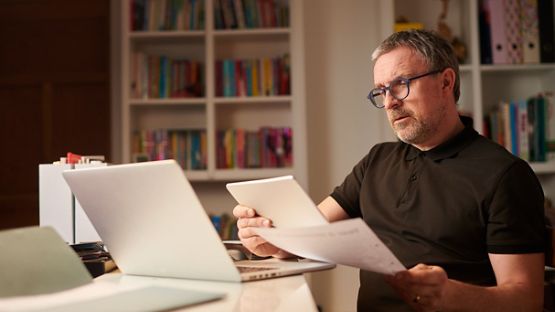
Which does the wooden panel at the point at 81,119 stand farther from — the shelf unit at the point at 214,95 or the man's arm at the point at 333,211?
the man's arm at the point at 333,211

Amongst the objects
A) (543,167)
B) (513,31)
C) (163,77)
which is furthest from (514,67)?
(163,77)

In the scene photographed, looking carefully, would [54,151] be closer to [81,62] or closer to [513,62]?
[81,62]

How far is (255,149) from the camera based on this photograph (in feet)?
10.2

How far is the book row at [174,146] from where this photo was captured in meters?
3.09

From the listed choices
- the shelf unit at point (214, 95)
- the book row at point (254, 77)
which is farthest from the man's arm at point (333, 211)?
the book row at point (254, 77)

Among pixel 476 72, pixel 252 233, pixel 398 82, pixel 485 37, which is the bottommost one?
pixel 252 233

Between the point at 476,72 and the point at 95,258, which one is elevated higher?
the point at 476,72

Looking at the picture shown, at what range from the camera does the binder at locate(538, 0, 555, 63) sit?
115 inches

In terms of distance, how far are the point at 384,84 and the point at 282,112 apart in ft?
5.88

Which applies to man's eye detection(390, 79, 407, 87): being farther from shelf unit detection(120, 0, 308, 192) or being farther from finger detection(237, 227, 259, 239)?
shelf unit detection(120, 0, 308, 192)

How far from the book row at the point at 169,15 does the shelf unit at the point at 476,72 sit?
1.00m

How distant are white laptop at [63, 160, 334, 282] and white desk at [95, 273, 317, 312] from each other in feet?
0.07

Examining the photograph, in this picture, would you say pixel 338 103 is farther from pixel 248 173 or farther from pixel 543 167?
pixel 543 167

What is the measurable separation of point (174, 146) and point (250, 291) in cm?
227
